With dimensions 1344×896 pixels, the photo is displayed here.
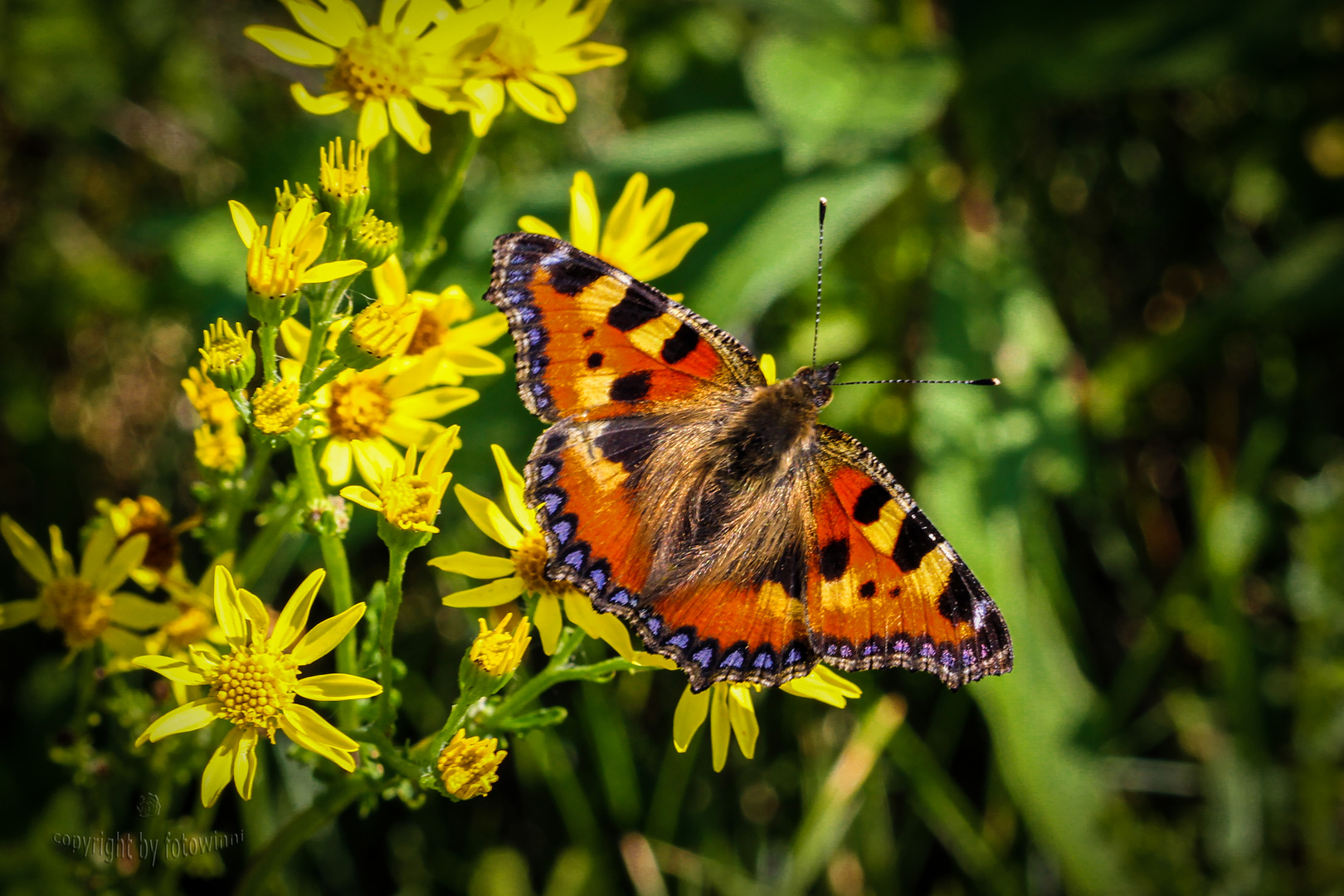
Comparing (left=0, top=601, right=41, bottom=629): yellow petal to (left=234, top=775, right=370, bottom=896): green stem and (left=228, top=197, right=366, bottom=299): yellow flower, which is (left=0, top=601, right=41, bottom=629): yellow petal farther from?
(left=228, top=197, right=366, bottom=299): yellow flower

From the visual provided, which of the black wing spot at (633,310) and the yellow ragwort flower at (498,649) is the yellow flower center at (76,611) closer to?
the yellow ragwort flower at (498,649)

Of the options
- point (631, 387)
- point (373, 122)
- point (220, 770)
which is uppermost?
point (373, 122)

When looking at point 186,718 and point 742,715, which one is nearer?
point 186,718

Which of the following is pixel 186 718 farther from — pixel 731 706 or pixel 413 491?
pixel 731 706

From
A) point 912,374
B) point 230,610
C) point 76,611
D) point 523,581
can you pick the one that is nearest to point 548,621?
point 523,581

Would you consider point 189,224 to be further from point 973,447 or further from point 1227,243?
point 1227,243

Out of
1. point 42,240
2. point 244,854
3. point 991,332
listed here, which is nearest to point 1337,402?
point 991,332

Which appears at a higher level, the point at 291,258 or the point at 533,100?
the point at 533,100
